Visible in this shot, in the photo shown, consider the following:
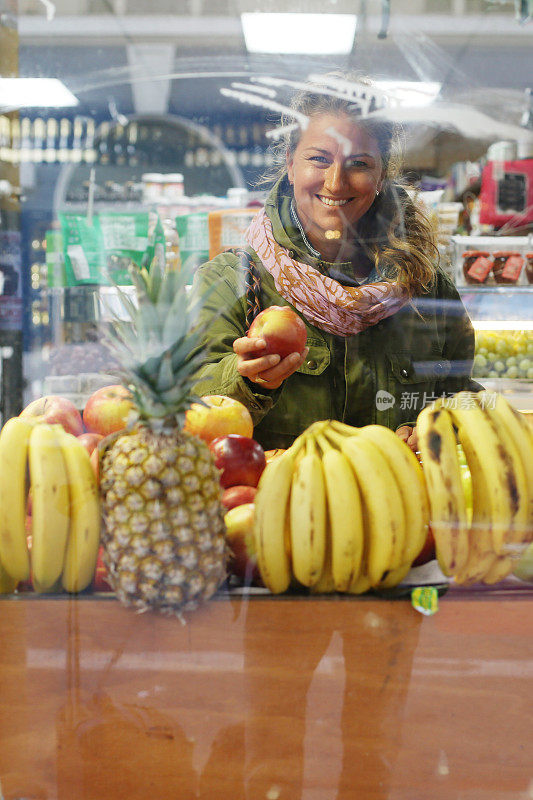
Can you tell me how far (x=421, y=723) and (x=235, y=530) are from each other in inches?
20.9

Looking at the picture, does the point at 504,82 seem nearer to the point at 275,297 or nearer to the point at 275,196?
the point at 275,196

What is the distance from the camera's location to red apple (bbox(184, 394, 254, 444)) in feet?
3.99

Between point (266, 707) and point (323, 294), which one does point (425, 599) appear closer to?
point (266, 707)

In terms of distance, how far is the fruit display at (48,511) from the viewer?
1178mm

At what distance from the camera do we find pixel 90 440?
1.25 metres

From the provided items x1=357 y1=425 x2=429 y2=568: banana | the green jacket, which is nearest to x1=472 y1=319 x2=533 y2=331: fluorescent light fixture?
the green jacket

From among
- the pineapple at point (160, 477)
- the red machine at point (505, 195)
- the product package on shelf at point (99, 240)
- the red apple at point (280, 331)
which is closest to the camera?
the pineapple at point (160, 477)

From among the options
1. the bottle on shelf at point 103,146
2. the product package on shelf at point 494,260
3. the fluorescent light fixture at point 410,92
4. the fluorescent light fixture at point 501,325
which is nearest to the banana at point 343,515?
the fluorescent light fixture at point 501,325

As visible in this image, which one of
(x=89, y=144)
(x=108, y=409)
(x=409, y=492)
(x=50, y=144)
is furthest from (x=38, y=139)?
(x=409, y=492)

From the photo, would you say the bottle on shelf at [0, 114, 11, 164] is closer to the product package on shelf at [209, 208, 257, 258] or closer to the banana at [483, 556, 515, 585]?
the product package on shelf at [209, 208, 257, 258]

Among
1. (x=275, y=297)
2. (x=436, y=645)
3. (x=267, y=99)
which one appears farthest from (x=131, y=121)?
(x=436, y=645)

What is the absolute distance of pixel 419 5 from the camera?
1912 millimetres

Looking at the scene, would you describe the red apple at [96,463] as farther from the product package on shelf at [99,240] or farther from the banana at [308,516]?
the product package on shelf at [99,240]

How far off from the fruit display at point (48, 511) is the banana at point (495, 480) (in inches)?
27.9
